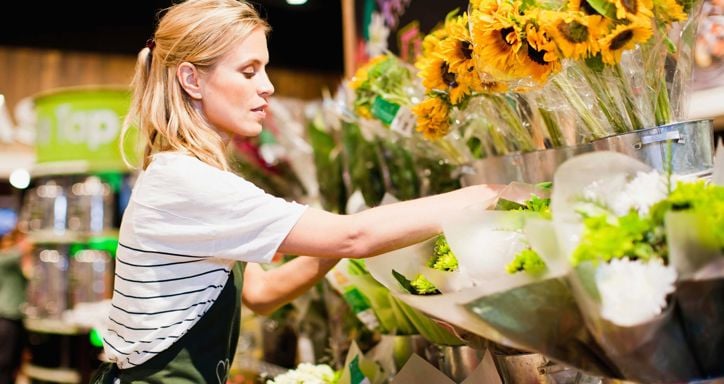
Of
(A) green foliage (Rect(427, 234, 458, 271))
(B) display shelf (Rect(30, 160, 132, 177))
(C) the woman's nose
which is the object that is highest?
(C) the woman's nose

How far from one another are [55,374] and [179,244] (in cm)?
428

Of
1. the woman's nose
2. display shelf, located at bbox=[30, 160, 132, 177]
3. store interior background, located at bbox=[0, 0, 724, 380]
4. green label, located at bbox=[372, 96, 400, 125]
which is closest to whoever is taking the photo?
the woman's nose

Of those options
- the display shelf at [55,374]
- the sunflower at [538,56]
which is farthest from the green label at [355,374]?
the display shelf at [55,374]

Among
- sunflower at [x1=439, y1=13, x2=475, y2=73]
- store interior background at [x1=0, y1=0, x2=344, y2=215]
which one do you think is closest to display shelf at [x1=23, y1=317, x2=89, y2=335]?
store interior background at [x1=0, y1=0, x2=344, y2=215]

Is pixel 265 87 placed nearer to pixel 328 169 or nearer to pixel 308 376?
pixel 308 376

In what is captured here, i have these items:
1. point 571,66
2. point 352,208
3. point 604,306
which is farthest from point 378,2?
point 604,306

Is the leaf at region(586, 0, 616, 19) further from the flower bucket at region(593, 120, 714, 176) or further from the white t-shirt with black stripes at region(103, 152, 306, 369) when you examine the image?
the white t-shirt with black stripes at region(103, 152, 306, 369)

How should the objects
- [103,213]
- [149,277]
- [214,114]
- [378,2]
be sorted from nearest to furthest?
[149,277], [214,114], [378,2], [103,213]

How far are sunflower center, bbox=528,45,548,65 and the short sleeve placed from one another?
0.42 meters

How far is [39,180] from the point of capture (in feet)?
16.1

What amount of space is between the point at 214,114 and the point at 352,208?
61 centimetres

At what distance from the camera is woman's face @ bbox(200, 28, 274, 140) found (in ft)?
4.29

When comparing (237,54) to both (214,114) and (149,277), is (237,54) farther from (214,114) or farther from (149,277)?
(149,277)

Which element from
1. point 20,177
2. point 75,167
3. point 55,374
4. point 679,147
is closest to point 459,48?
point 679,147
